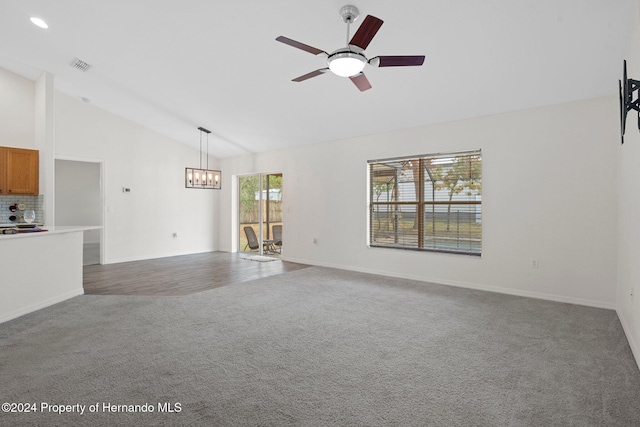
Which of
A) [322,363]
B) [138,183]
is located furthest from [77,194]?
[322,363]

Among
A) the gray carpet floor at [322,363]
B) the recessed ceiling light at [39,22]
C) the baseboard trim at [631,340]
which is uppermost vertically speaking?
the recessed ceiling light at [39,22]

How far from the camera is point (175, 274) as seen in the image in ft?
20.2

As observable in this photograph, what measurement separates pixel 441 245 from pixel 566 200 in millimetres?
1776

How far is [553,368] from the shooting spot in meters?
2.59

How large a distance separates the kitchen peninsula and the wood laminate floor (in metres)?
0.50

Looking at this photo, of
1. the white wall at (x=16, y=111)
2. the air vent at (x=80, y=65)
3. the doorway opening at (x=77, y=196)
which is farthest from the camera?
the doorway opening at (x=77, y=196)

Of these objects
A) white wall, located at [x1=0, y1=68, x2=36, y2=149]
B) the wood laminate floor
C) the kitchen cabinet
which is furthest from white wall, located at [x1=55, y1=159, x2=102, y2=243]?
the kitchen cabinet

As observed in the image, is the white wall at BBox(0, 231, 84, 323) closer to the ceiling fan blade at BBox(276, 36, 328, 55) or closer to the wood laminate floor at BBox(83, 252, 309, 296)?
the wood laminate floor at BBox(83, 252, 309, 296)

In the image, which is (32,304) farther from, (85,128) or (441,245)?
(441,245)

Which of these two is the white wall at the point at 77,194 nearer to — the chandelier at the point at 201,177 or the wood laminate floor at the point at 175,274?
the wood laminate floor at the point at 175,274

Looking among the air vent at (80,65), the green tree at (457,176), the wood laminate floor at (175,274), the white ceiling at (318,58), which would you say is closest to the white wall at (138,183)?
the wood laminate floor at (175,274)

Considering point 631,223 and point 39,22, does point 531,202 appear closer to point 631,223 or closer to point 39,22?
point 631,223

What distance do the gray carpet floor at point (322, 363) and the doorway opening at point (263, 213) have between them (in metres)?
4.29

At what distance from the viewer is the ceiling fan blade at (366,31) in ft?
8.24
